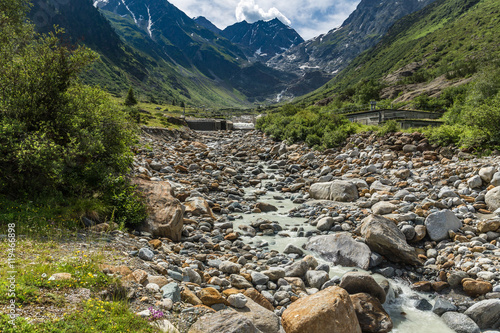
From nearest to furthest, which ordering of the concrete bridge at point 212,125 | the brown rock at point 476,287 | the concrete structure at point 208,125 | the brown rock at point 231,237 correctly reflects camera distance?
the brown rock at point 476,287 → the brown rock at point 231,237 → the concrete structure at point 208,125 → the concrete bridge at point 212,125

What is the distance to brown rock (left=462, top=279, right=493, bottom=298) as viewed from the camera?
6840 millimetres

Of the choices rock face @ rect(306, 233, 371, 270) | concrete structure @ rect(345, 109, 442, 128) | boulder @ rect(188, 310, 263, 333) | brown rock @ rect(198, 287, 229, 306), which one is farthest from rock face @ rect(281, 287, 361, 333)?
concrete structure @ rect(345, 109, 442, 128)

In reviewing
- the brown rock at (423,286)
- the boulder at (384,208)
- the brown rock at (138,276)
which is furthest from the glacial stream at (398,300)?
the brown rock at (138,276)

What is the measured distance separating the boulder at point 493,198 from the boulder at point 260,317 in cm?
958

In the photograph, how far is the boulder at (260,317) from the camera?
5.20 metres

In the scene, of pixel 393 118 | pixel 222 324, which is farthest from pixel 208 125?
pixel 222 324

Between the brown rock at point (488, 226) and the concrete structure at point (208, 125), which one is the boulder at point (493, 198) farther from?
the concrete structure at point (208, 125)

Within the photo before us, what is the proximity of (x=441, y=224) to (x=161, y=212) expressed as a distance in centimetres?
992

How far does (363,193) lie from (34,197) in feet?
46.0

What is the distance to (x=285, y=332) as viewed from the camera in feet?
17.8

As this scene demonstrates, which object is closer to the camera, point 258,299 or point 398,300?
point 258,299

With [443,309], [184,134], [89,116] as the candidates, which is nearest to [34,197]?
[89,116]

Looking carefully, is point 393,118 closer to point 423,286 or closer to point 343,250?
point 343,250

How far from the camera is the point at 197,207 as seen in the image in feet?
41.5
